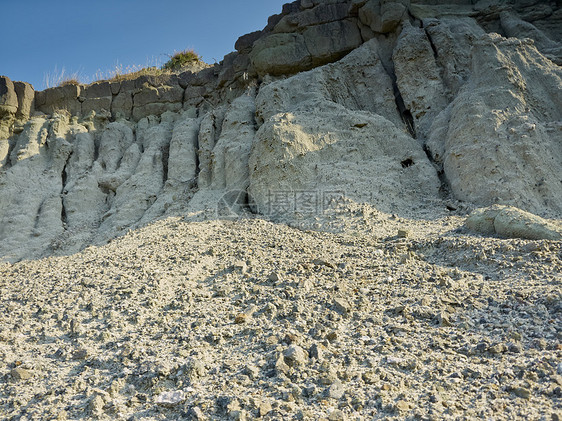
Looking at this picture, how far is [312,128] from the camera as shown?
8703mm

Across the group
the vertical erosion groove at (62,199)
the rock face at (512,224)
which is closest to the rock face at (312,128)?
the vertical erosion groove at (62,199)

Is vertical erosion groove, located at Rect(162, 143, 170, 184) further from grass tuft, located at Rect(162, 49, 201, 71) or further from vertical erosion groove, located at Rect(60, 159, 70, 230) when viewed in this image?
grass tuft, located at Rect(162, 49, 201, 71)

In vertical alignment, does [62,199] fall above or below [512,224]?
above

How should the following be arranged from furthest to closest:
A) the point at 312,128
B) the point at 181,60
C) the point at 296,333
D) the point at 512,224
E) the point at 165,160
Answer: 1. the point at 181,60
2. the point at 165,160
3. the point at 312,128
4. the point at 512,224
5. the point at 296,333

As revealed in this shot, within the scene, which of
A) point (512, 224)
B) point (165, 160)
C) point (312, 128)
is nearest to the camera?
point (512, 224)

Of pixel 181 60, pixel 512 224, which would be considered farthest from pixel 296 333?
pixel 181 60

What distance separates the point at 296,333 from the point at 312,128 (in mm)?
6013

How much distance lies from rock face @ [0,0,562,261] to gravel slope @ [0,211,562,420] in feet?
8.06

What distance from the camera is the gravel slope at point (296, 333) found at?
8.74 feet

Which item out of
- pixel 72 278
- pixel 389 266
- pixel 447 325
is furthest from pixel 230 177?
pixel 447 325

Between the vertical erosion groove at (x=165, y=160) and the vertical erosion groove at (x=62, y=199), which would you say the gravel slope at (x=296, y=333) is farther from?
the vertical erosion groove at (x=165, y=160)

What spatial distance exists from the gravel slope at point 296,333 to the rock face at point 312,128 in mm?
2456

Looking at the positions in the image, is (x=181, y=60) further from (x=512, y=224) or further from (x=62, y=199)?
(x=512, y=224)

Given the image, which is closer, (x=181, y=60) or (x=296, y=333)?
(x=296, y=333)
